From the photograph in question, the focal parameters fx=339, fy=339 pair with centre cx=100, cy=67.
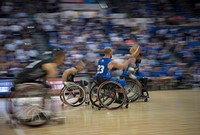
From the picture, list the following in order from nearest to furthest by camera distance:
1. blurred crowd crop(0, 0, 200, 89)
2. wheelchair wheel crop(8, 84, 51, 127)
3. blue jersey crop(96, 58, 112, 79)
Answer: wheelchair wheel crop(8, 84, 51, 127) → blue jersey crop(96, 58, 112, 79) → blurred crowd crop(0, 0, 200, 89)

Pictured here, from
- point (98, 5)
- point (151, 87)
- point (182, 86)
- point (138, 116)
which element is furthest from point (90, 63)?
point (138, 116)

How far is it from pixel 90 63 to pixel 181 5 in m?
7.09

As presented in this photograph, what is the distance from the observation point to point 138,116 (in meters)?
6.07

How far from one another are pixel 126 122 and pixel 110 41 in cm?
769

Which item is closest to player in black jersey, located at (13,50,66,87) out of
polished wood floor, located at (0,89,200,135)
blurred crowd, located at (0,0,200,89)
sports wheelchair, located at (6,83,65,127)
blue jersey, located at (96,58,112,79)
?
sports wheelchair, located at (6,83,65,127)

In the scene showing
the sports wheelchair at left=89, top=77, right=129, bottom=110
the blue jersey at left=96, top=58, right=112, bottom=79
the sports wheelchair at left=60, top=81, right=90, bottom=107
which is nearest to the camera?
the sports wheelchair at left=89, top=77, right=129, bottom=110

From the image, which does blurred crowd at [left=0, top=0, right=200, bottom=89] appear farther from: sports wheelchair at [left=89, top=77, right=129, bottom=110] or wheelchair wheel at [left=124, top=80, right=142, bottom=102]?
sports wheelchair at [left=89, top=77, right=129, bottom=110]

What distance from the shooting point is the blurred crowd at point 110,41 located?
11.4m

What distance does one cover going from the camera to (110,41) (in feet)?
42.4

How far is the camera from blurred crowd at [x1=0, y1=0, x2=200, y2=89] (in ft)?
37.4

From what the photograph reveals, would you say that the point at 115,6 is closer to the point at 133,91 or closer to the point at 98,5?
the point at 98,5

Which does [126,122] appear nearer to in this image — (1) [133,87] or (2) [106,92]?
(2) [106,92]

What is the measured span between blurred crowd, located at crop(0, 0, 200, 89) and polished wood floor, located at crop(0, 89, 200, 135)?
434 centimetres

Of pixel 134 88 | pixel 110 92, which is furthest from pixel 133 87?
pixel 110 92
